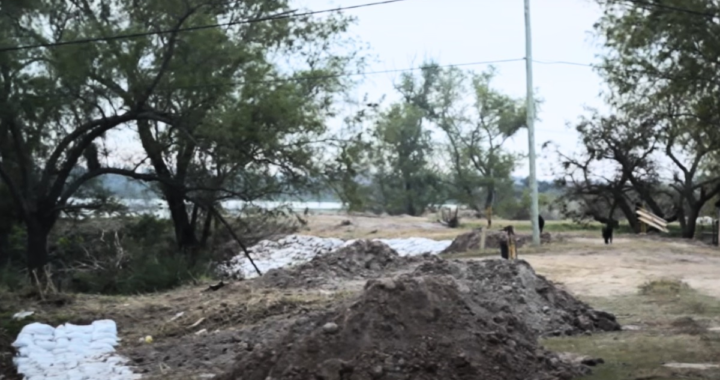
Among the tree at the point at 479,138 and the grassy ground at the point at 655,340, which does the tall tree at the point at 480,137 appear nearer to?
the tree at the point at 479,138

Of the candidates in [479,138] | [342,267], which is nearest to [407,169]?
[479,138]

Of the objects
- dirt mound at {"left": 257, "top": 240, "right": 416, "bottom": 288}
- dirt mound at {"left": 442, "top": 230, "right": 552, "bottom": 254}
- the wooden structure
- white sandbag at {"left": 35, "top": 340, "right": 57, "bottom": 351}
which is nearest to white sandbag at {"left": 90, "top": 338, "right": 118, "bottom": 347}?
white sandbag at {"left": 35, "top": 340, "right": 57, "bottom": 351}

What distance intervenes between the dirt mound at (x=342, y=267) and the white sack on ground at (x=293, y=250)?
8187 mm

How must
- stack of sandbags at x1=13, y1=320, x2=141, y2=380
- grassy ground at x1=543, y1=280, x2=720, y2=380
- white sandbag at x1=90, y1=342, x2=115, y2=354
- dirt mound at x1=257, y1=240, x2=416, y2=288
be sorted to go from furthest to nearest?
dirt mound at x1=257, y1=240, x2=416, y2=288 → white sandbag at x1=90, y1=342, x2=115, y2=354 → stack of sandbags at x1=13, y1=320, x2=141, y2=380 → grassy ground at x1=543, y1=280, x2=720, y2=380

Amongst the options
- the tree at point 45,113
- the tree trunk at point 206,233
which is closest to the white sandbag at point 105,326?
the tree at point 45,113

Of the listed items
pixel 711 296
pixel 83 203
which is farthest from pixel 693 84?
pixel 83 203

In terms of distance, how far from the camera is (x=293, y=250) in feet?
117

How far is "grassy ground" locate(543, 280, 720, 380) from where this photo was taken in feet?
→ 31.0

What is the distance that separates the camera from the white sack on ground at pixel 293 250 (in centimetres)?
3038

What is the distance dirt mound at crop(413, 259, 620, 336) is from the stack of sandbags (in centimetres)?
373

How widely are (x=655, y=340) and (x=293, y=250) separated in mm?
24861

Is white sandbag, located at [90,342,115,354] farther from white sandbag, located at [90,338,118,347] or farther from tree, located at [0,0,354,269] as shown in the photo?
tree, located at [0,0,354,269]

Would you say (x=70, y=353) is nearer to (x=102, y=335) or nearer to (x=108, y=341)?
(x=108, y=341)

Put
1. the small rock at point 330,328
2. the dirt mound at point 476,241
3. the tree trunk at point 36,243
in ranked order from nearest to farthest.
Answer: the small rock at point 330,328 < the tree trunk at point 36,243 < the dirt mound at point 476,241
